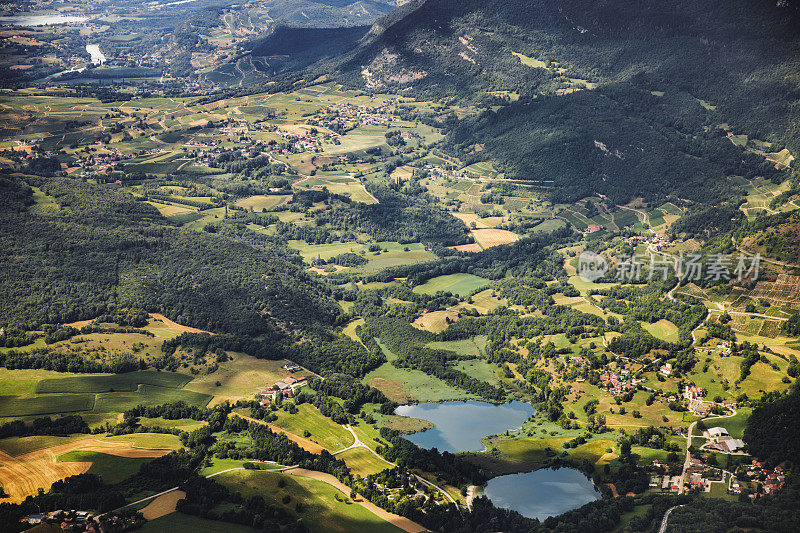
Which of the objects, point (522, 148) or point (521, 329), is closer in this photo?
point (521, 329)

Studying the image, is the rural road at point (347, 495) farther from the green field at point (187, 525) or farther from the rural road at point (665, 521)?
the rural road at point (665, 521)

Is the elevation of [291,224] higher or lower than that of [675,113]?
lower

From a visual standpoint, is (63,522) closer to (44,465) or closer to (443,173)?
(44,465)

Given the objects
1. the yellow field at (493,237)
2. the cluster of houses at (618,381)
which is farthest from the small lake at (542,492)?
the yellow field at (493,237)

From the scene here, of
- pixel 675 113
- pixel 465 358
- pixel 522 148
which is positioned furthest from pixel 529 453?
pixel 675 113

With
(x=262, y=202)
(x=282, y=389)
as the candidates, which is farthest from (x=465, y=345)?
(x=262, y=202)

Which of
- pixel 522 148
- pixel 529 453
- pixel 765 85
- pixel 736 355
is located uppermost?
pixel 765 85

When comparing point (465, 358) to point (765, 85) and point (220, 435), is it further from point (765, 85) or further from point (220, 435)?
point (765, 85)
